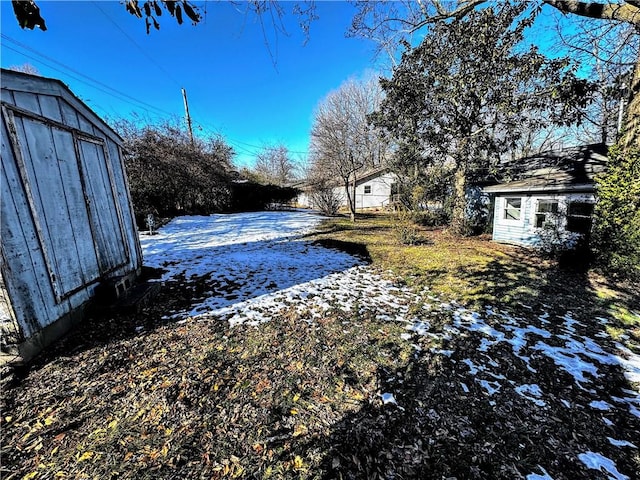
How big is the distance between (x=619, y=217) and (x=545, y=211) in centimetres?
308

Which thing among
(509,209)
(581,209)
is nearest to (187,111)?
(509,209)

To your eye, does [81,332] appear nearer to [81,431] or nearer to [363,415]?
[81,431]

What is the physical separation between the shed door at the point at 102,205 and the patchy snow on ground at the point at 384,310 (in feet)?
4.46

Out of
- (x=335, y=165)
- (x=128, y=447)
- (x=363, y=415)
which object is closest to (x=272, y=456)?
(x=363, y=415)

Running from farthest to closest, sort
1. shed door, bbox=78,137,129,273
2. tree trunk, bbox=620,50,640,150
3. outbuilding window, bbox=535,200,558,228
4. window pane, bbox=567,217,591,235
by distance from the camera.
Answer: outbuilding window, bbox=535,200,558,228 < window pane, bbox=567,217,591,235 < tree trunk, bbox=620,50,640,150 < shed door, bbox=78,137,129,273

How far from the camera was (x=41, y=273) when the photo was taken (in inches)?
116

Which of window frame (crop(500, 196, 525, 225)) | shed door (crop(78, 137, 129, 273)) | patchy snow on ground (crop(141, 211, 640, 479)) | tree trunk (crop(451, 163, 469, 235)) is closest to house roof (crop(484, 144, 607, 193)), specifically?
window frame (crop(500, 196, 525, 225))

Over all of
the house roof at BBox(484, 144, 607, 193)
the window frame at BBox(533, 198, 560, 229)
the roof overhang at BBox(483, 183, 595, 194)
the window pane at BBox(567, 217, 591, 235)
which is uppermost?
the house roof at BBox(484, 144, 607, 193)

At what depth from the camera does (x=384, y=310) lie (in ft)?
14.3

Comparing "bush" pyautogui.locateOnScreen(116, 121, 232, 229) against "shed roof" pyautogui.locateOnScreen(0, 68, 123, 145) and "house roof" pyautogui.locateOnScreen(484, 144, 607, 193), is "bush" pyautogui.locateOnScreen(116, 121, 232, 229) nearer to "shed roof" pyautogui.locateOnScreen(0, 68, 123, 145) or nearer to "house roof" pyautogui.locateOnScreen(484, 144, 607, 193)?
"shed roof" pyautogui.locateOnScreen(0, 68, 123, 145)

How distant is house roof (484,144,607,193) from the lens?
8336 millimetres

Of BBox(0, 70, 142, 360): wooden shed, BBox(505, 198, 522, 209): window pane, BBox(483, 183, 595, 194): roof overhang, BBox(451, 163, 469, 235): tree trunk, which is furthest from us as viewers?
BBox(451, 163, 469, 235): tree trunk

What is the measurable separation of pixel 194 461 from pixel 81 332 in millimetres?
2749

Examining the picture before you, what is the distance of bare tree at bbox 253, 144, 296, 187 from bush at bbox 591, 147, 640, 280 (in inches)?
1399
